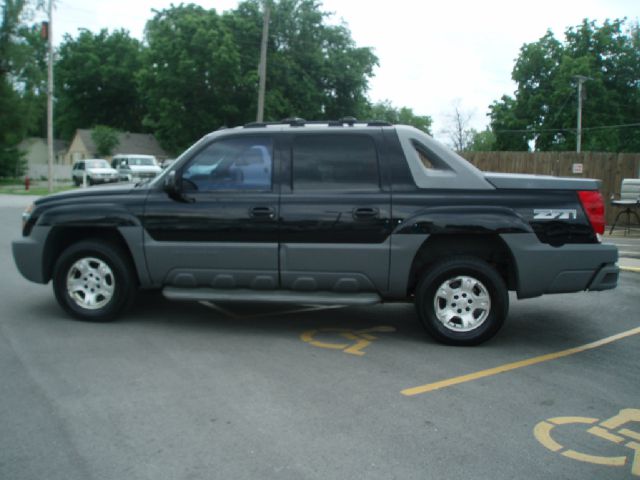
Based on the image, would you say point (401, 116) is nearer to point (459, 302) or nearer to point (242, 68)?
point (242, 68)

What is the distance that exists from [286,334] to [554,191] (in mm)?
2783

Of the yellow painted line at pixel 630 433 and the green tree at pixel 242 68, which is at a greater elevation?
the green tree at pixel 242 68

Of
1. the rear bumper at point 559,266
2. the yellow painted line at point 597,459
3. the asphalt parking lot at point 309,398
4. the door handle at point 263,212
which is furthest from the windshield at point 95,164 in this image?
the yellow painted line at point 597,459

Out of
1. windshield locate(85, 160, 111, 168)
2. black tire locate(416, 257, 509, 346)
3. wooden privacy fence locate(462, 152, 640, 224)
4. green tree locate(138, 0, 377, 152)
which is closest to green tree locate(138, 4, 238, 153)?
green tree locate(138, 0, 377, 152)

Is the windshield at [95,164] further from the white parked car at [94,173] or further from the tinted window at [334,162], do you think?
the tinted window at [334,162]

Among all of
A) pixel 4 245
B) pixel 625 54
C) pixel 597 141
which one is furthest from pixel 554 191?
pixel 625 54

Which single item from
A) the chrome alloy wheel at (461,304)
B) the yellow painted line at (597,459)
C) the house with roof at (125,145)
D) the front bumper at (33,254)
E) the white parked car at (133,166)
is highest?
the house with roof at (125,145)

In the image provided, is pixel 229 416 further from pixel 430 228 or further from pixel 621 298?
pixel 621 298

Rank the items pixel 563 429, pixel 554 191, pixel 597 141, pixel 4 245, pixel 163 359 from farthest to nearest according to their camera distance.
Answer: pixel 597 141, pixel 4 245, pixel 554 191, pixel 163 359, pixel 563 429

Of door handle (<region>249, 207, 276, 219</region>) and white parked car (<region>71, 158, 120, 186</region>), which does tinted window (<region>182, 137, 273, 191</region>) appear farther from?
white parked car (<region>71, 158, 120, 186</region>)

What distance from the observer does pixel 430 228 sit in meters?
5.62

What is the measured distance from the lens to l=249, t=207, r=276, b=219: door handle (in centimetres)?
579

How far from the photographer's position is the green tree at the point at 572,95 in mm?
44875

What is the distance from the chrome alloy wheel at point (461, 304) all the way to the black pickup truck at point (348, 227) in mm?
10
